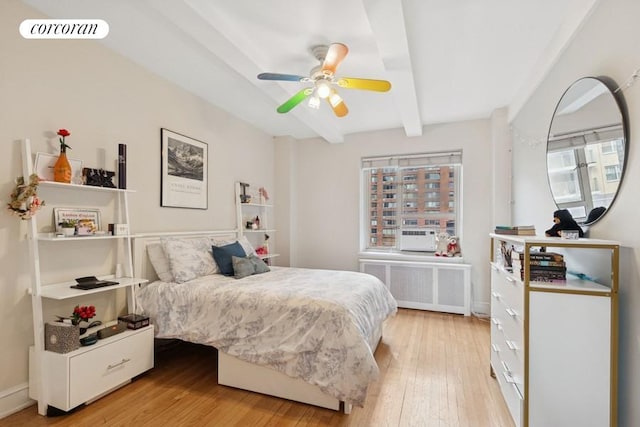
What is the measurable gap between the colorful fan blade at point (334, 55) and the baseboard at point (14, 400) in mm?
2966

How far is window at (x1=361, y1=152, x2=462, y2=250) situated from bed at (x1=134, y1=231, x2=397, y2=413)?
1.88 metres

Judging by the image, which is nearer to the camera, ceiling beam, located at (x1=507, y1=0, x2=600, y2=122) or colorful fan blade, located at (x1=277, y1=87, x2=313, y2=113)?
ceiling beam, located at (x1=507, y1=0, x2=600, y2=122)

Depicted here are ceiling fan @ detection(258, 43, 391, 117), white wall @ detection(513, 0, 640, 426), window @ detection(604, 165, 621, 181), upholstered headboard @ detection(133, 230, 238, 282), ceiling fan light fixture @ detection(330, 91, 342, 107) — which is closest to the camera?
white wall @ detection(513, 0, 640, 426)

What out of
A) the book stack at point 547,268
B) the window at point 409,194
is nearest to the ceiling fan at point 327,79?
the book stack at point 547,268

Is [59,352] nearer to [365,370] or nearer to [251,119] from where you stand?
[365,370]

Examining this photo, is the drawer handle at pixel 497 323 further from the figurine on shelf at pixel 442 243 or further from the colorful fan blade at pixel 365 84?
the colorful fan blade at pixel 365 84

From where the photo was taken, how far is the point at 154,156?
280cm

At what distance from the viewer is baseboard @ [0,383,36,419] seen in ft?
5.96

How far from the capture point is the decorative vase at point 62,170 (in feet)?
6.50

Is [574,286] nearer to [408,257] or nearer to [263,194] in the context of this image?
[408,257]

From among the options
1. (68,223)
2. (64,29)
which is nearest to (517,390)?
(68,223)

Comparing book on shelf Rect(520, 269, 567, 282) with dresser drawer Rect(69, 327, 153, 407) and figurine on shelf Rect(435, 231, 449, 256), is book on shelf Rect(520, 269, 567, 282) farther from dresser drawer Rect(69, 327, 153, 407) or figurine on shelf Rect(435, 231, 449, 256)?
dresser drawer Rect(69, 327, 153, 407)

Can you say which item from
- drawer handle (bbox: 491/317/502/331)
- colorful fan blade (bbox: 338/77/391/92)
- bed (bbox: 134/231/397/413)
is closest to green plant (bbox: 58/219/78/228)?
bed (bbox: 134/231/397/413)

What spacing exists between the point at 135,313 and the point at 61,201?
1034 millimetres
